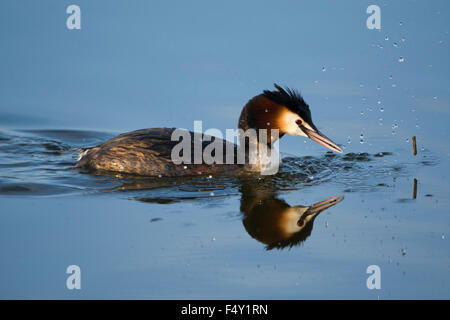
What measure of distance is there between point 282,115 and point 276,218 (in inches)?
77.6

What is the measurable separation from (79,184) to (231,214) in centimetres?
203

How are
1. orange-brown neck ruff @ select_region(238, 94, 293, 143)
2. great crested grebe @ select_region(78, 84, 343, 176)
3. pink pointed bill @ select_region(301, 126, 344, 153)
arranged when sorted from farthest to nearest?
orange-brown neck ruff @ select_region(238, 94, 293, 143) → pink pointed bill @ select_region(301, 126, 344, 153) → great crested grebe @ select_region(78, 84, 343, 176)

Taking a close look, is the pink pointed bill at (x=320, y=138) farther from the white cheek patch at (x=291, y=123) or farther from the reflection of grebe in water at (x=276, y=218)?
the reflection of grebe in water at (x=276, y=218)

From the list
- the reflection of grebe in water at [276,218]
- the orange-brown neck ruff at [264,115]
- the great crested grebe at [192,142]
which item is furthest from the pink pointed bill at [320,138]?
the reflection of grebe in water at [276,218]

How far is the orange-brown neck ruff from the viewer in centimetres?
977

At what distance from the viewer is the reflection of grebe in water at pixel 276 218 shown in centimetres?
768

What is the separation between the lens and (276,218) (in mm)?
8242

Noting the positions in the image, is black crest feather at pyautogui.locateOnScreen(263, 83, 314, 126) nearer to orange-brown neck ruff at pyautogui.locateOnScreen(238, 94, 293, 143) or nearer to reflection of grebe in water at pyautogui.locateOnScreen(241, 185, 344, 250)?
orange-brown neck ruff at pyautogui.locateOnScreen(238, 94, 293, 143)

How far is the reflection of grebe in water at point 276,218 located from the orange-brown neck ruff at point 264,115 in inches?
42.6

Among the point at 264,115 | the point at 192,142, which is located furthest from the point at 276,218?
the point at 264,115

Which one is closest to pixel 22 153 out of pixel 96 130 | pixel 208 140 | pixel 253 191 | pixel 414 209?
pixel 96 130

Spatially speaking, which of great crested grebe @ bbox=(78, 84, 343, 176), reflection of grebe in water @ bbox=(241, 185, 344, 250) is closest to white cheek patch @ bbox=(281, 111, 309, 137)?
great crested grebe @ bbox=(78, 84, 343, 176)

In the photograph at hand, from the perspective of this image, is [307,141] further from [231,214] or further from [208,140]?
[231,214]

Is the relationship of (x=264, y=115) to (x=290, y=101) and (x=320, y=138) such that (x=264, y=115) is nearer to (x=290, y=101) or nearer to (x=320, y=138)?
(x=290, y=101)
